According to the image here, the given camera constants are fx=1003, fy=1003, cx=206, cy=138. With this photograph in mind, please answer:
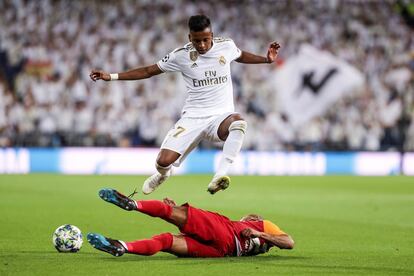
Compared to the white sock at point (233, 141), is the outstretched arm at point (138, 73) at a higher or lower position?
higher

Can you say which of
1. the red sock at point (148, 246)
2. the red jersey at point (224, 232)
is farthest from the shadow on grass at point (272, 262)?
the red sock at point (148, 246)

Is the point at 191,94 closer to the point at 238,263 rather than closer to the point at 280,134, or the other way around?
the point at 238,263

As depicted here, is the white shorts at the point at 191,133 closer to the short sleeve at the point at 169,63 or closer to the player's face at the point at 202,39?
the short sleeve at the point at 169,63

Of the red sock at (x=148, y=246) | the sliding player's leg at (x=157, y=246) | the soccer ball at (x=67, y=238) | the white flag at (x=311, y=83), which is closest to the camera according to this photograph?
the sliding player's leg at (x=157, y=246)

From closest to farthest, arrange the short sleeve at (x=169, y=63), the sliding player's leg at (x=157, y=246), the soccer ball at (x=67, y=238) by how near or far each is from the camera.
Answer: the sliding player's leg at (x=157, y=246)
the soccer ball at (x=67, y=238)
the short sleeve at (x=169, y=63)

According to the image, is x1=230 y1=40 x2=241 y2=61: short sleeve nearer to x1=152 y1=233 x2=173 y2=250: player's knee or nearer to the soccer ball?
the soccer ball

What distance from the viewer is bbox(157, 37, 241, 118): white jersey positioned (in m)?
12.2

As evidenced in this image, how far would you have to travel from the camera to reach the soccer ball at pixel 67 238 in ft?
34.1

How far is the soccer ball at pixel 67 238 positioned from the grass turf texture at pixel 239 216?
0.39ft

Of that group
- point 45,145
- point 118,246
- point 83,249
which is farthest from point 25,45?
point 118,246

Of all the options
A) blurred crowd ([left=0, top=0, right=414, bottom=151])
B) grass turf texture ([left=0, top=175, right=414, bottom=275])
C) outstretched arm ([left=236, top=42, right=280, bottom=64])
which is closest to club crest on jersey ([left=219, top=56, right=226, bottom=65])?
outstretched arm ([left=236, top=42, right=280, bottom=64])

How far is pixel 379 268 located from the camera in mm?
9547

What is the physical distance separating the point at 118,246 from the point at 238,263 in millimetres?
1256

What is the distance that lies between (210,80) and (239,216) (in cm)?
450
